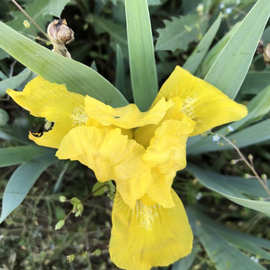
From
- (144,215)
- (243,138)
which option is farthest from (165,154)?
(243,138)

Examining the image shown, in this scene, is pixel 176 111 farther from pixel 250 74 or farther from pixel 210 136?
pixel 250 74

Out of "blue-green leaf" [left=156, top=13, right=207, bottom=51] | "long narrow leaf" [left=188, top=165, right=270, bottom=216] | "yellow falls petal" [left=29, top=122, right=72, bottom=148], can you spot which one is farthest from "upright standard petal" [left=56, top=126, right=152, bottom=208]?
"blue-green leaf" [left=156, top=13, right=207, bottom=51]

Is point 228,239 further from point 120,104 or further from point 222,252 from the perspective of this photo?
point 120,104

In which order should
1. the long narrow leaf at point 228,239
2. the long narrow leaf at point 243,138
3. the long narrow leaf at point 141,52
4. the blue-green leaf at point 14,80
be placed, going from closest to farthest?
the long narrow leaf at point 141,52, the blue-green leaf at point 14,80, the long narrow leaf at point 243,138, the long narrow leaf at point 228,239

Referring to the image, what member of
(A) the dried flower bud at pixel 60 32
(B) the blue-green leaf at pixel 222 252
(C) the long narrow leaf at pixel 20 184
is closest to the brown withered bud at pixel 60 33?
(A) the dried flower bud at pixel 60 32

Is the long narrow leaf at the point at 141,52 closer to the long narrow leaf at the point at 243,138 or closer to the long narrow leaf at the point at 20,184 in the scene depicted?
the long narrow leaf at the point at 243,138

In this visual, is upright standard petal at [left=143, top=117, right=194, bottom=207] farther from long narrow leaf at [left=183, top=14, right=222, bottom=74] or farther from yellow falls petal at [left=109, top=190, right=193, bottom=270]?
long narrow leaf at [left=183, top=14, right=222, bottom=74]
